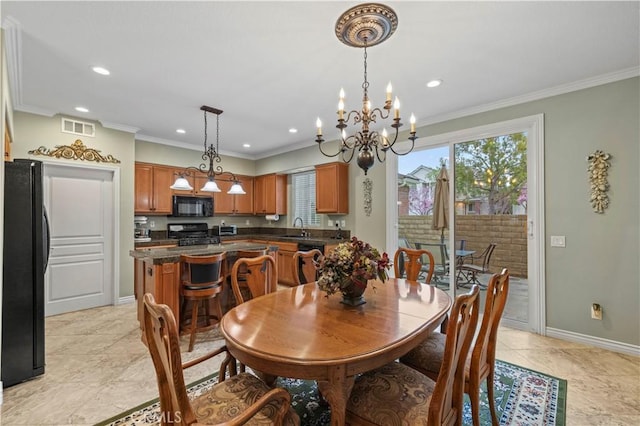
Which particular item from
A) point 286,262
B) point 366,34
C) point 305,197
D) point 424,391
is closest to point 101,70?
point 366,34

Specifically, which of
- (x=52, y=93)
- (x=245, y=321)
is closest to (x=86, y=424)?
(x=245, y=321)

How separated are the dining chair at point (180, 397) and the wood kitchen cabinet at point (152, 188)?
15.1 ft

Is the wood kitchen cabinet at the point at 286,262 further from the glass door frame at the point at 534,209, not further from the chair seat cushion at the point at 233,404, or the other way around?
the chair seat cushion at the point at 233,404

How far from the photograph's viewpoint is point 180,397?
3.60 feet

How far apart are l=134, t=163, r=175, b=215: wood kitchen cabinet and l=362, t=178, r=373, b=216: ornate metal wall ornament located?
141 inches

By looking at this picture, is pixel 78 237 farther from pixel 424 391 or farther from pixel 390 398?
pixel 424 391

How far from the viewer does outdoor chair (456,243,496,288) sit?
4062mm

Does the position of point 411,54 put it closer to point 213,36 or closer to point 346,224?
point 213,36

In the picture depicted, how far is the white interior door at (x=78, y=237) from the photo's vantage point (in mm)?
4105

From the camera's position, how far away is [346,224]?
5.31 m

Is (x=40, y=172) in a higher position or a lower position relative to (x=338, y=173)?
lower

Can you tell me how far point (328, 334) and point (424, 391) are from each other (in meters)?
0.55

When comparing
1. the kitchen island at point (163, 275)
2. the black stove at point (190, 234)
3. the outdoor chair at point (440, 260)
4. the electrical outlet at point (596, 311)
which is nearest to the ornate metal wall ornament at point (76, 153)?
the black stove at point (190, 234)

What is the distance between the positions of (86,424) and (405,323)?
2196mm
